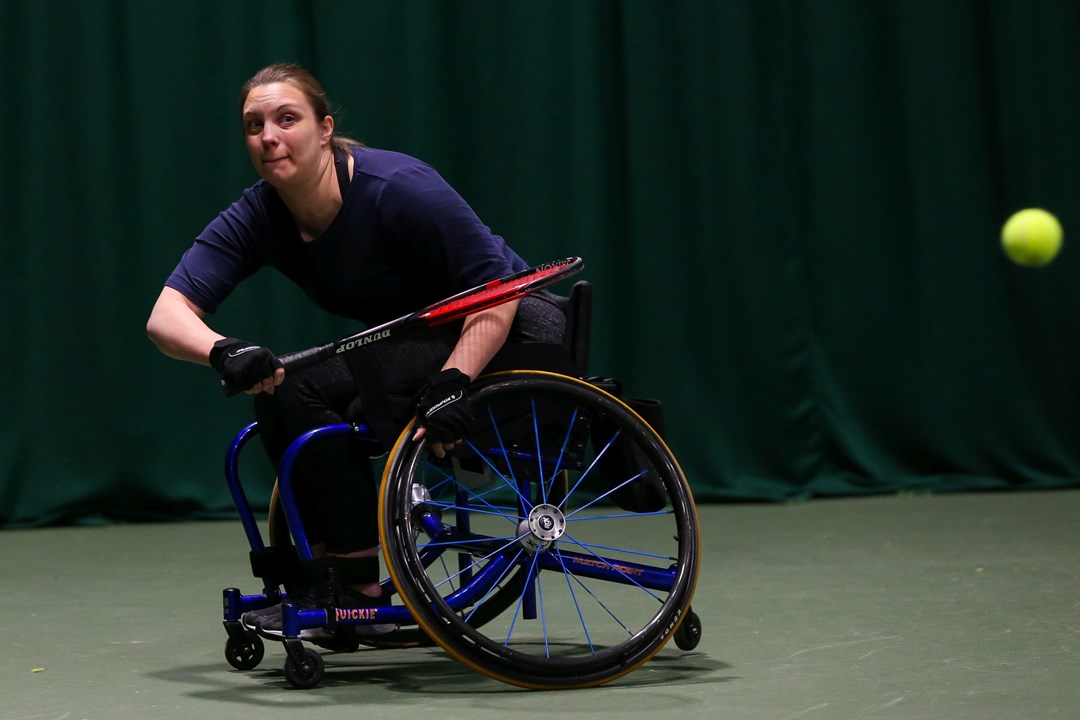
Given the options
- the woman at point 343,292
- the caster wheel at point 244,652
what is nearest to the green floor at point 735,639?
the caster wheel at point 244,652

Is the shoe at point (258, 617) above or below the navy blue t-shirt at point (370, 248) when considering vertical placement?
below

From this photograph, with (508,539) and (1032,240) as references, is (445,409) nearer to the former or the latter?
(508,539)

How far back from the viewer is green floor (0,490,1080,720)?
198 cm

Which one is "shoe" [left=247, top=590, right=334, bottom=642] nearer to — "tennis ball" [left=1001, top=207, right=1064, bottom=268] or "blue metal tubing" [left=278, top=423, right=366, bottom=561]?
"blue metal tubing" [left=278, top=423, right=366, bottom=561]

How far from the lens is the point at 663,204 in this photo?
14.6 feet

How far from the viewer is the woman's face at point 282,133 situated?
2.22 metres

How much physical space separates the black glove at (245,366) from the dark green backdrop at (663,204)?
2.32 metres

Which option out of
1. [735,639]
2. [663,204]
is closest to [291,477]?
[735,639]

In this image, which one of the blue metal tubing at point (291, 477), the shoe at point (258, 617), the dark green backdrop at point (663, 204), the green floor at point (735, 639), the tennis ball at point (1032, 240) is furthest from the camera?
the dark green backdrop at point (663, 204)

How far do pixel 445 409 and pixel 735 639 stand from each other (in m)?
0.71

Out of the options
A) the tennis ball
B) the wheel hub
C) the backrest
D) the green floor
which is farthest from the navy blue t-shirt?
the tennis ball

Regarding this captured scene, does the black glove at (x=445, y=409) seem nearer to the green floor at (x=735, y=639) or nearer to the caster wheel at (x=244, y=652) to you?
the green floor at (x=735, y=639)

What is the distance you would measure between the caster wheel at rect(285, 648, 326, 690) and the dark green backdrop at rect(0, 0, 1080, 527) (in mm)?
2294

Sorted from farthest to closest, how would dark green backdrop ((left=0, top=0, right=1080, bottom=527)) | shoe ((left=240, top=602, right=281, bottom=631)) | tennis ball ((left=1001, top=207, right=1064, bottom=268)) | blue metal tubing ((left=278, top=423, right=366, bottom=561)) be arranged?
dark green backdrop ((left=0, top=0, right=1080, bottom=527))
tennis ball ((left=1001, top=207, right=1064, bottom=268))
shoe ((left=240, top=602, right=281, bottom=631))
blue metal tubing ((left=278, top=423, right=366, bottom=561))
